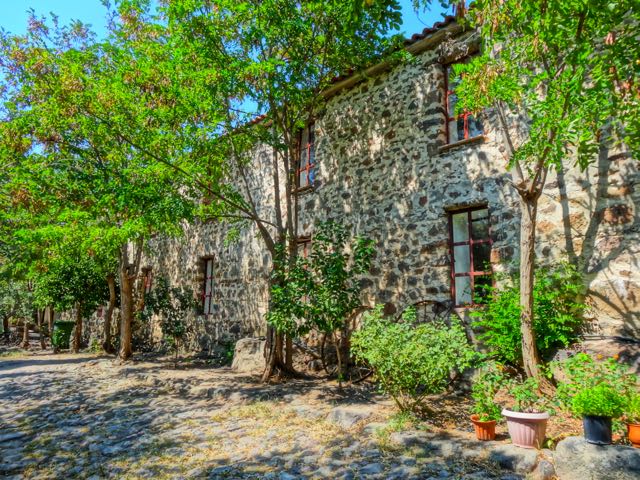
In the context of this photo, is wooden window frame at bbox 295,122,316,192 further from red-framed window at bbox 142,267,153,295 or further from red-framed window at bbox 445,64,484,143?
red-framed window at bbox 142,267,153,295

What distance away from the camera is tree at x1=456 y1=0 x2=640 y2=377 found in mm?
2875

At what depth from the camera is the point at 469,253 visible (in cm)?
596

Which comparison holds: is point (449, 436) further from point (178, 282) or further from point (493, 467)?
point (178, 282)

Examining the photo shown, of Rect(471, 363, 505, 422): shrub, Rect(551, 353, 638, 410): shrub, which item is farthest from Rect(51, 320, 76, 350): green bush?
Rect(551, 353, 638, 410): shrub

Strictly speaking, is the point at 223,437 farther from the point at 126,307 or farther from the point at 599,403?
the point at 126,307

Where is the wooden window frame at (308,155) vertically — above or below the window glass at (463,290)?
above

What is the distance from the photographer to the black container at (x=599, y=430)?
2910mm

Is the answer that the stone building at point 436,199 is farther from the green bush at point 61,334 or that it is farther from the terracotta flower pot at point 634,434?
the green bush at point 61,334

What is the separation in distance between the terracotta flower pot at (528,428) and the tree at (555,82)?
3.79 ft

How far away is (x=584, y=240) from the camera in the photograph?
486cm

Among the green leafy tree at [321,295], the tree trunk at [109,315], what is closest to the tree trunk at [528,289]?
the green leafy tree at [321,295]

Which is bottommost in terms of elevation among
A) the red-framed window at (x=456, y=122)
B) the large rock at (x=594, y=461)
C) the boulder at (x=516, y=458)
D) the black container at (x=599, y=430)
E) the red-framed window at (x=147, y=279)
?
the boulder at (x=516, y=458)

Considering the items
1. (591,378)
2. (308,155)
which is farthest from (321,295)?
(308,155)

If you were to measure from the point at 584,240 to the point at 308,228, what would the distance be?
15.9 ft
